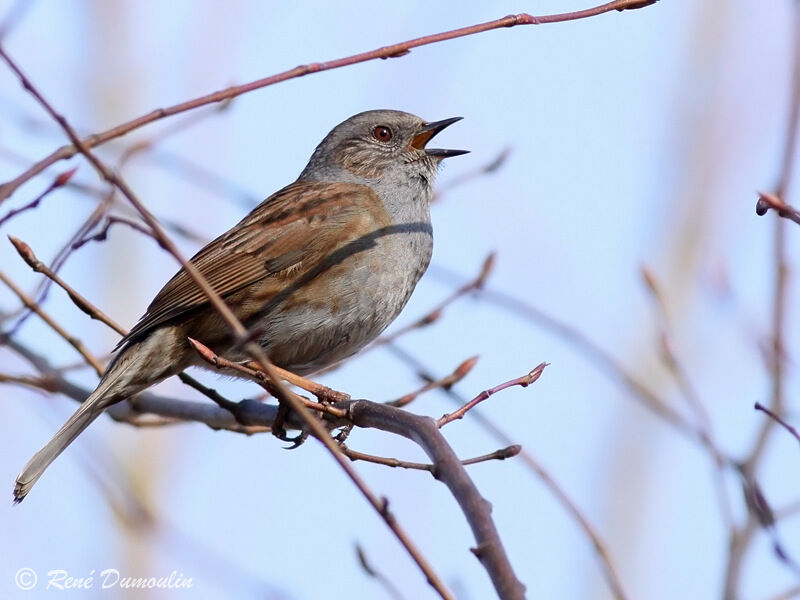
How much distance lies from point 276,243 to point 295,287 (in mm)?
359

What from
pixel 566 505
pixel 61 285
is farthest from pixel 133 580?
pixel 566 505

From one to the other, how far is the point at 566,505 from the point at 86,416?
2267 mm

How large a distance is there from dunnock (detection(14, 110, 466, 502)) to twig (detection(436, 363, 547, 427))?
5.31 ft

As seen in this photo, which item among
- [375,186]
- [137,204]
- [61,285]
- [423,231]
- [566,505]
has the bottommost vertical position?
[566,505]

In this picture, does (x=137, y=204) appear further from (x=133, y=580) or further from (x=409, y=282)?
(x=133, y=580)

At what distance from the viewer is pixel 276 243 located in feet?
18.0

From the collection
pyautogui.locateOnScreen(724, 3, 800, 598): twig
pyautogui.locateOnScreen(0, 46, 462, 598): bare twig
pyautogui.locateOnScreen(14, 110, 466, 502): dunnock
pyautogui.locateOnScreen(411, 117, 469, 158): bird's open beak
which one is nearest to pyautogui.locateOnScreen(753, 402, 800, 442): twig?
pyautogui.locateOnScreen(724, 3, 800, 598): twig

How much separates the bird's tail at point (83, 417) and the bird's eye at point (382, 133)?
2.19 meters

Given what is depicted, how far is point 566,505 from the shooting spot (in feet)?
11.6

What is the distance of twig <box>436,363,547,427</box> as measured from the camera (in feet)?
10.9

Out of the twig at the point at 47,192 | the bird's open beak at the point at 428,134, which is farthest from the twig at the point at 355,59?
the bird's open beak at the point at 428,134

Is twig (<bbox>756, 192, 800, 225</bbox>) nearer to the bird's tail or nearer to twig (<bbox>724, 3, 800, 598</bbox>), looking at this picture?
twig (<bbox>724, 3, 800, 598</bbox>)

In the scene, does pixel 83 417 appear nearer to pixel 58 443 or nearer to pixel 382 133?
pixel 58 443

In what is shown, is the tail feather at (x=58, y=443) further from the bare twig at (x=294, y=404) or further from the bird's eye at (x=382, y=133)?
the bird's eye at (x=382, y=133)
